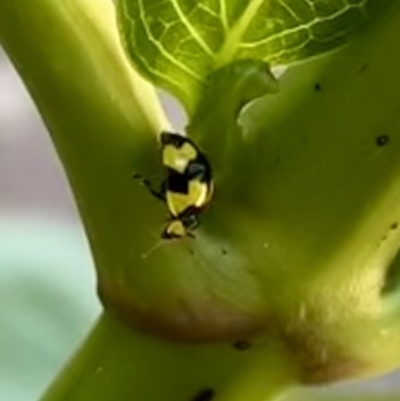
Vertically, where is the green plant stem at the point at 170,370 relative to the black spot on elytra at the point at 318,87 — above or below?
below

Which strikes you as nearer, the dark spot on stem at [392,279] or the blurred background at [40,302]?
the dark spot on stem at [392,279]

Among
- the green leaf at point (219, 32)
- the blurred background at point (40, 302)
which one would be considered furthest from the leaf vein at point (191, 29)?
the blurred background at point (40, 302)

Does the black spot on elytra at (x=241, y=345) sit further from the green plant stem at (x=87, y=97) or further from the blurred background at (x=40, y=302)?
the blurred background at (x=40, y=302)

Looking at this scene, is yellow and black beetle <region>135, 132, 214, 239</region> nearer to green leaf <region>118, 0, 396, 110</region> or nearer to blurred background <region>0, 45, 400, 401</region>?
green leaf <region>118, 0, 396, 110</region>

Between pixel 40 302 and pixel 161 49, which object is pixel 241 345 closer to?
pixel 161 49

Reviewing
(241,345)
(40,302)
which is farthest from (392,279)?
(40,302)

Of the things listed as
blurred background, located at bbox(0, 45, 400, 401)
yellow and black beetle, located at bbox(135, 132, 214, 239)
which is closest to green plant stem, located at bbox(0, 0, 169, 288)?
yellow and black beetle, located at bbox(135, 132, 214, 239)

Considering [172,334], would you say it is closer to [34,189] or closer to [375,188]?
[375,188]

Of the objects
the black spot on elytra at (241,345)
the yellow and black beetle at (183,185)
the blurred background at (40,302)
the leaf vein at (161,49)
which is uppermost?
the blurred background at (40,302)
